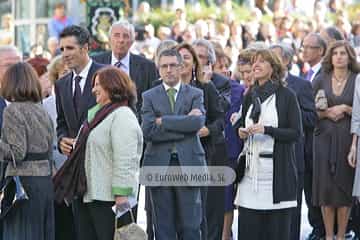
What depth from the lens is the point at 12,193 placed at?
9562mm

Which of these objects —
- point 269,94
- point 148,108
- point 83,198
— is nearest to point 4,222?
point 83,198

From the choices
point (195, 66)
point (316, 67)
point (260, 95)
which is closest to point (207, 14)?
point (316, 67)

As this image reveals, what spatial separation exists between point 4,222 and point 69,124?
134 centimetres

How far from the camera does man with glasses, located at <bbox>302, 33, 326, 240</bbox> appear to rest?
1281 cm

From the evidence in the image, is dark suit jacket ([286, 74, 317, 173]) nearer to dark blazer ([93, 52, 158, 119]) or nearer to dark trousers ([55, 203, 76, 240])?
dark blazer ([93, 52, 158, 119])

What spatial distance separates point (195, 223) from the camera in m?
10.6

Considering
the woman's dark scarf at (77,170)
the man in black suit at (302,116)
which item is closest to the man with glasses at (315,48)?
the man in black suit at (302,116)

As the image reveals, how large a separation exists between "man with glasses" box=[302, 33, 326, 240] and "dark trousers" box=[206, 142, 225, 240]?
121 cm

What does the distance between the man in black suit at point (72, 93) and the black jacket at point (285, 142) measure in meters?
1.63

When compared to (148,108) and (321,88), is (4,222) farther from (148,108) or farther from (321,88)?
(321,88)

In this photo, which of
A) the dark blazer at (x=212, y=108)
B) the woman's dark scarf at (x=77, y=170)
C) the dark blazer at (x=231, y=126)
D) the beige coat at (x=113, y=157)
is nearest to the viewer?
the beige coat at (x=113, y=157)

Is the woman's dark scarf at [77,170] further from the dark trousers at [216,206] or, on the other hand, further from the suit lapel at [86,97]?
the dark trousers at [216,206]

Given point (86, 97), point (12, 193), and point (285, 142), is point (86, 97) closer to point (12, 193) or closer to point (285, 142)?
point (12, 193)

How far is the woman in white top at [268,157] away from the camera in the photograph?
408 inches
